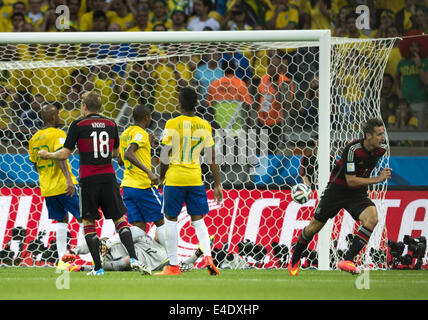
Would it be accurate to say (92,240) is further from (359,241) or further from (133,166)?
(359,241)

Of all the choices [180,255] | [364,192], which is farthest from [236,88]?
[364,192]

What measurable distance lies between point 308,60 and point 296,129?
3.07ft

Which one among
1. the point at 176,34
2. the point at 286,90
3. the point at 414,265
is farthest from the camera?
the point at 286,90

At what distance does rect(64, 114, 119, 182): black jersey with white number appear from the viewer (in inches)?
273

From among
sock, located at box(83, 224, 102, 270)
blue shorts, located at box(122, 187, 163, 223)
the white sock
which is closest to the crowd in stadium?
blue shorts, located at box(122, 187, 163, 223)

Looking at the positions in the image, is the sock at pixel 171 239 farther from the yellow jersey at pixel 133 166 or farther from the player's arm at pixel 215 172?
the yellow jersey at pixel 133 166

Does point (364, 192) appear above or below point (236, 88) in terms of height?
below

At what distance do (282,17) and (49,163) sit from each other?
5.26m

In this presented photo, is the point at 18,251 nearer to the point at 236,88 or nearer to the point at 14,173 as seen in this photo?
the point at 14,173

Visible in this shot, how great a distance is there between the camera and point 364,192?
293 inches

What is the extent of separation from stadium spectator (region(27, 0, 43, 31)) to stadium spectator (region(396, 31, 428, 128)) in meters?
5.35

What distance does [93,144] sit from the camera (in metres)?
7.00

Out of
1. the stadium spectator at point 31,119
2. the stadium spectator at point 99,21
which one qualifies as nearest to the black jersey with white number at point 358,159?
the stadium spectator at point 31,119

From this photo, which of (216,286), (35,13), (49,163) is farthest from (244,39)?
(35,13)
